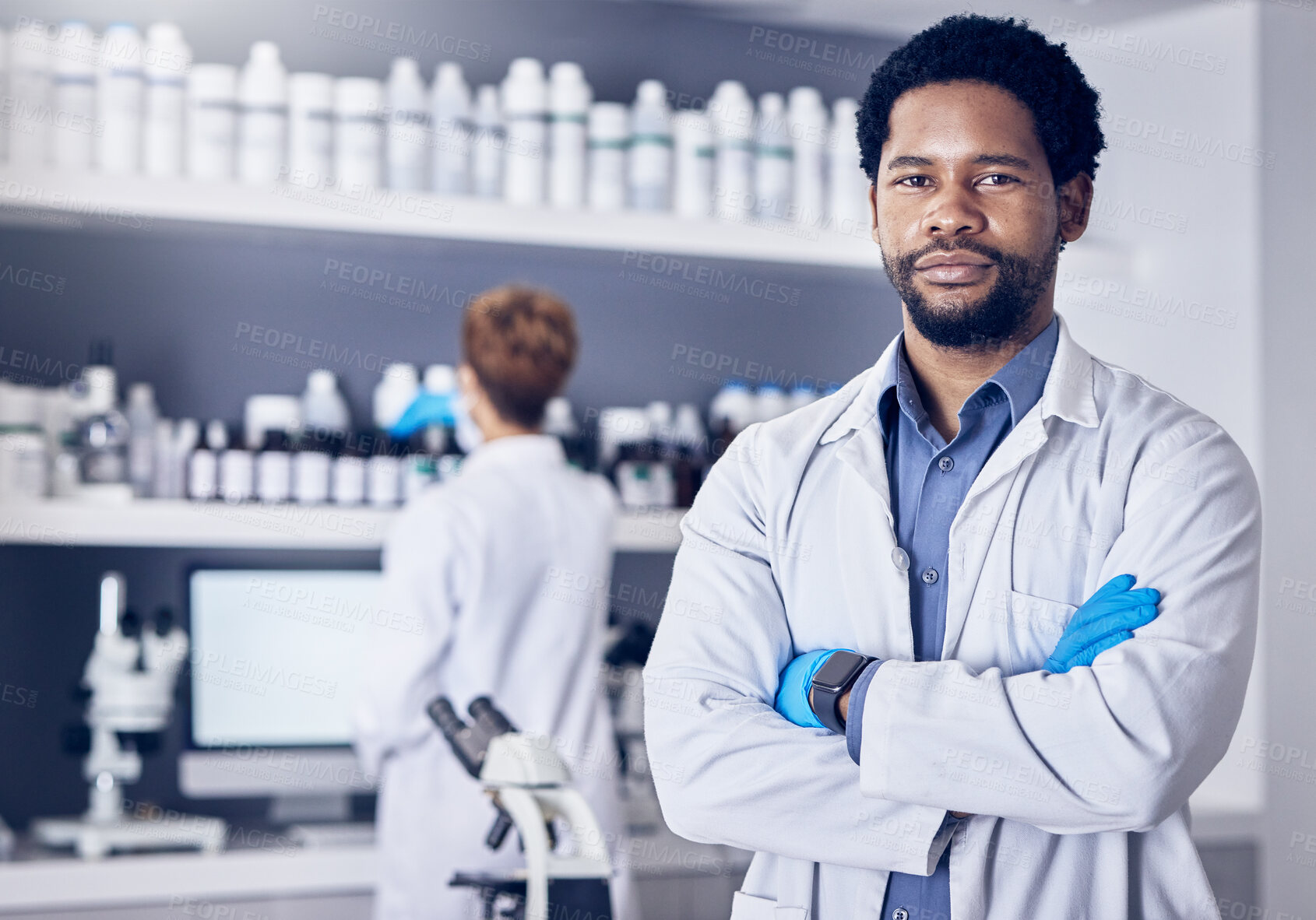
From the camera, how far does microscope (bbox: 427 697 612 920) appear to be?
1478 millimetres

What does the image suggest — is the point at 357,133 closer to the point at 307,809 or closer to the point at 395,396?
the point at 395,396

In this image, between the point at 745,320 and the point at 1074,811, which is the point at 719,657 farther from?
the point at 745,320

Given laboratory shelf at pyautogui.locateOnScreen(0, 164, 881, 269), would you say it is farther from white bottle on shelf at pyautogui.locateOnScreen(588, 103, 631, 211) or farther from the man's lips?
the man's lips

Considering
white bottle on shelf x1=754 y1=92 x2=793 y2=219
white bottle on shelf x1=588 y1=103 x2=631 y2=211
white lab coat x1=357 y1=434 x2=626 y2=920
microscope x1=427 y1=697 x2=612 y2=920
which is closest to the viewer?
microscope x1=427 y1=697 x2=612 y2=920

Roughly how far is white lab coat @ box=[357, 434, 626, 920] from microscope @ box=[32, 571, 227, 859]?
40 centimetres

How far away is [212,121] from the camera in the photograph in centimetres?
230

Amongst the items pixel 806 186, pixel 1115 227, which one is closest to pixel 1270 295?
pixel 1115 227

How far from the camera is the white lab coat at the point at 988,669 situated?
1.02 m

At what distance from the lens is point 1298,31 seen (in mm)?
2627

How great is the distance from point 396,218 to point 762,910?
5.32ft

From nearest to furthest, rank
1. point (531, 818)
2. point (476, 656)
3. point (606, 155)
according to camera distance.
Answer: point (531, 818) < point (476, 656) < point (606, 155)

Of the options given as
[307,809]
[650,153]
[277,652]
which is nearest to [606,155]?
[650,153]

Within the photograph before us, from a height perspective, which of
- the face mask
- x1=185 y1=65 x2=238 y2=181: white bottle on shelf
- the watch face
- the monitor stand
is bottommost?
the monitor stand

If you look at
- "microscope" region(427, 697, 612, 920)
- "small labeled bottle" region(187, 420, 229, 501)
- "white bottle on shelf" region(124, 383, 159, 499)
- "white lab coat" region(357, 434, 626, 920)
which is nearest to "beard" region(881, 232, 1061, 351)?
"microscope" region(427, 697, 612, 920)
